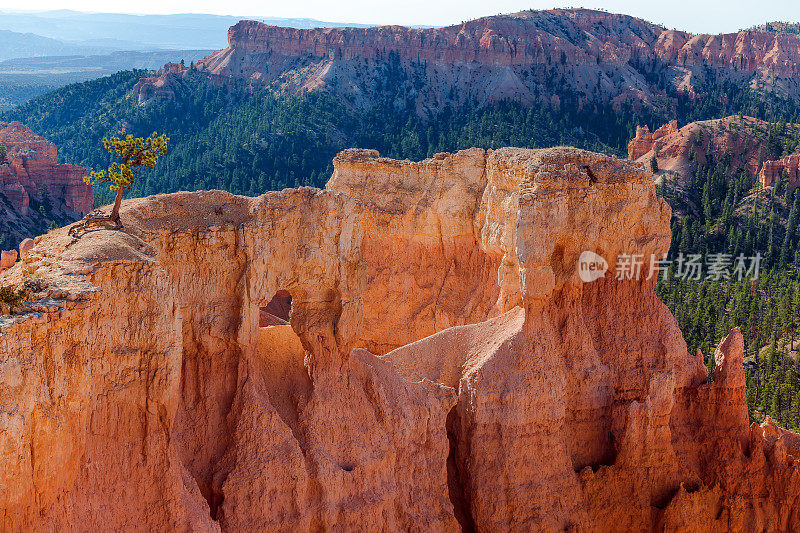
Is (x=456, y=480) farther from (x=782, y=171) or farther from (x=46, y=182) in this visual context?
(x=782, y=171)

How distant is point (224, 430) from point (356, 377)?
344 centimetres

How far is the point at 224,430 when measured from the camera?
57.9 feet

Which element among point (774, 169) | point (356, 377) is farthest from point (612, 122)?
point (356, 377)

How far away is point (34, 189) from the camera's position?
82.1 metres

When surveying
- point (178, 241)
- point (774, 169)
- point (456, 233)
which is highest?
point (178, 241)

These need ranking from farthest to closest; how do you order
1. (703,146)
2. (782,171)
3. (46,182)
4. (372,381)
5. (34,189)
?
(703,146) → (782,171) → (46,182) → (34,189) → (372,381)

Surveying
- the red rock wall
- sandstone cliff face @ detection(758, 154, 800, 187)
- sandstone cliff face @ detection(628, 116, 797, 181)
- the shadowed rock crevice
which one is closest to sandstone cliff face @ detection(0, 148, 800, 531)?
the shadowed rock crevice

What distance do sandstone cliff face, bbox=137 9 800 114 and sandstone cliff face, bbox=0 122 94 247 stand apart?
53.3m

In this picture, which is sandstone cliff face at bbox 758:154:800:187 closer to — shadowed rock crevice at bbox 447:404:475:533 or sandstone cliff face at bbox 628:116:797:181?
sandstone cliff face at bbox 628:116:797:181

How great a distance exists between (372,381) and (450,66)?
453 ft

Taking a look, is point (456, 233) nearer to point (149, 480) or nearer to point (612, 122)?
point (149, 480)

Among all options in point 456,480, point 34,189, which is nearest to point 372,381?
point 456,480

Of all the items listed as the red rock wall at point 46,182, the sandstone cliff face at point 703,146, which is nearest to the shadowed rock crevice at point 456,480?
the red rock wall at point 46,182

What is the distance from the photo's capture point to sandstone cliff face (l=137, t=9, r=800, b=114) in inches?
5714
